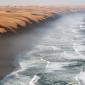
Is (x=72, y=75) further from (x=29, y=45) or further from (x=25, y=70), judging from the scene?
(x=29, y=45)

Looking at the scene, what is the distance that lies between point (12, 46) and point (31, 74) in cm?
2005

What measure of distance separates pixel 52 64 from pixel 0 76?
8910 mm

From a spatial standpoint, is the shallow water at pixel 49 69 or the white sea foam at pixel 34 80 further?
the shallow water at pixel 49 69

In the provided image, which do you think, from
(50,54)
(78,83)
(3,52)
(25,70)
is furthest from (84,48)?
(78,83)

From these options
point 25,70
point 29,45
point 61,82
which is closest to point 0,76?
point 25,70

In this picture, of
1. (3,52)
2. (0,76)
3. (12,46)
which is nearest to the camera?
(0,76)

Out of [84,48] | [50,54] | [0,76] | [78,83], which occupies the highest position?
[84,48]

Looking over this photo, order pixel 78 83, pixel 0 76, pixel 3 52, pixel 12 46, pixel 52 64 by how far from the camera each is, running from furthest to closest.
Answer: pixel 12 46, pixel 3 52, pixel 52 64, pixel 0 76, pixel 78 83

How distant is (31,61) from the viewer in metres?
44.2

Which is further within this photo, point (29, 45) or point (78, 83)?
point (29, 45)

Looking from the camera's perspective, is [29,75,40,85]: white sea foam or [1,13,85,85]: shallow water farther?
[1,13,85,85]: shallow water

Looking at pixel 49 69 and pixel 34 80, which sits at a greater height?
pixel 49 69

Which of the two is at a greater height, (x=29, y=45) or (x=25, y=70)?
(x=29, y=45)

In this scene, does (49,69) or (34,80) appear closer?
(34,80)
